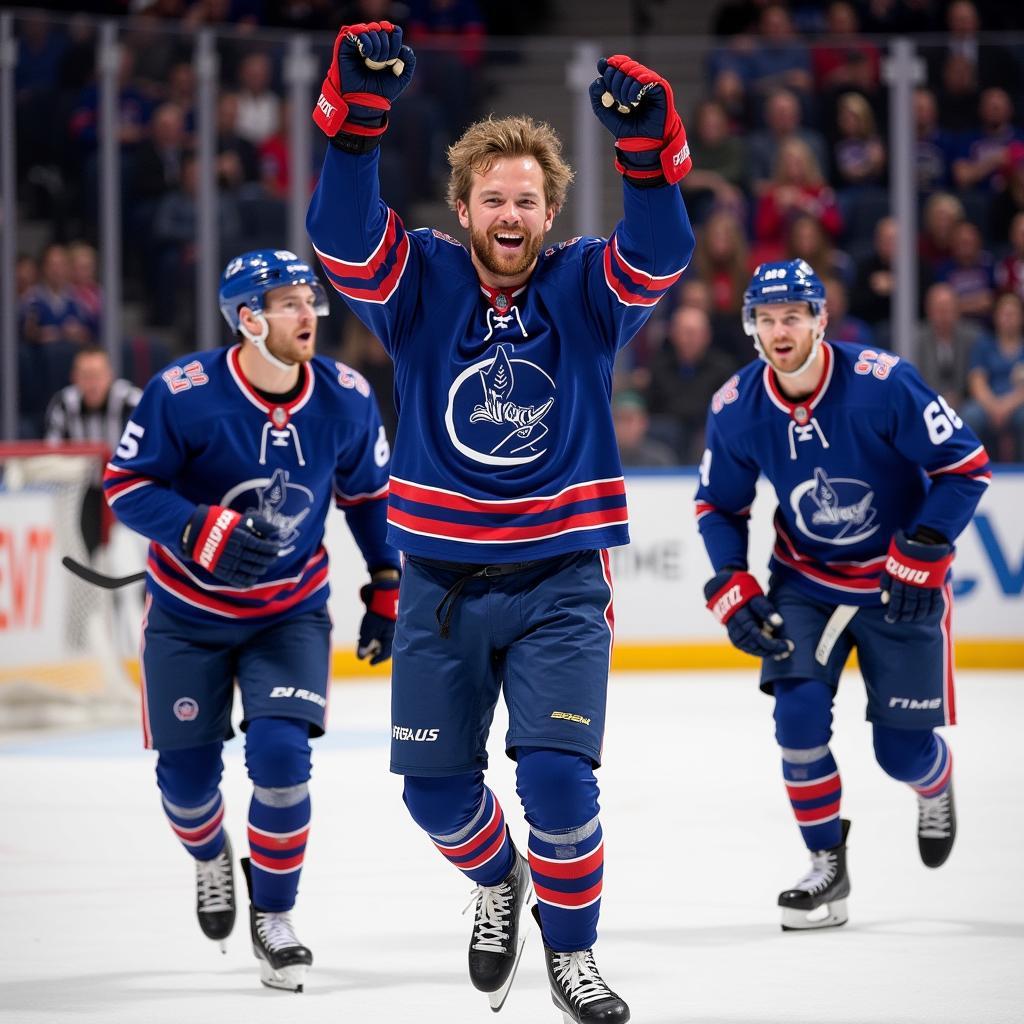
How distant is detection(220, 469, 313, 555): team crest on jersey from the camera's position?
3934 mm

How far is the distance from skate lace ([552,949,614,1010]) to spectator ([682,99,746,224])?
6.09 m

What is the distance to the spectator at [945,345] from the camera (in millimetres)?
8633

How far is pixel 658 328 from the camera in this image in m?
8.79

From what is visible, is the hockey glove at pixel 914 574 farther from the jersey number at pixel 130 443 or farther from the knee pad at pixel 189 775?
the jersey number at pixel 130 443

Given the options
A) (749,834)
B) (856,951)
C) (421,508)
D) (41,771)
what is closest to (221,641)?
(421,508)

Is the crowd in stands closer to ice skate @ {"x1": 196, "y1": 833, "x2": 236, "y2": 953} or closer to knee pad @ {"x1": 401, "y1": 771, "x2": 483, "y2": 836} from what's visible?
ice skate @ {"x1": 196, "y1": 833, "x2": 236, "y2": 953}

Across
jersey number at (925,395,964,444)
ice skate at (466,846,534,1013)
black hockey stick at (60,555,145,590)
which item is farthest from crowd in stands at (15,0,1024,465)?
ice skate at (466,846,534,1013)

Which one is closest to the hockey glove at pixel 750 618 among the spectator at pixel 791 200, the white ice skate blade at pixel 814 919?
the white ice skate blade at pixel 814 919

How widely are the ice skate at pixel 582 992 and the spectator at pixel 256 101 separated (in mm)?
6137

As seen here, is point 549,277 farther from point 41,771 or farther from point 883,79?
point 883,79

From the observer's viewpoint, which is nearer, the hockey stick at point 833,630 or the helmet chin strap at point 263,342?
the helmet chin strap at point 263,342

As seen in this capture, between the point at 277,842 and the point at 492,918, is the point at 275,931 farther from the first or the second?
the point at 492,918

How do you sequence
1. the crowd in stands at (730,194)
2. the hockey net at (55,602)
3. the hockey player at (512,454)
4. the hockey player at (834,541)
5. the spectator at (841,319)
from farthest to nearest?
1. the spectator at (841,319)
2. the crowd in stands at (730,194)
3. the hockey net at (55,602)
4. the hockey player at (834,541)
5. the hockey player at (512,454)

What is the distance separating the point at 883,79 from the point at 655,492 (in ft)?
7.09
